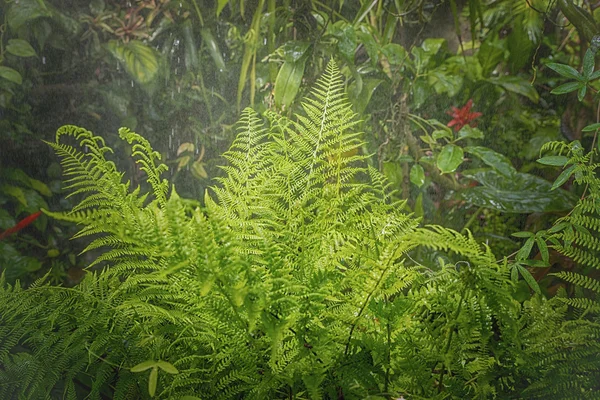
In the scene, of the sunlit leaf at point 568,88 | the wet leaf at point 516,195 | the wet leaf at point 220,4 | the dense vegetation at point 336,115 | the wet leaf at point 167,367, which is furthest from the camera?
the wet leaf at point 220,4

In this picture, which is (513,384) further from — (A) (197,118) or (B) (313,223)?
(A) (197,118)

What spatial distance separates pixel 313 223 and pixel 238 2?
77 centimetres

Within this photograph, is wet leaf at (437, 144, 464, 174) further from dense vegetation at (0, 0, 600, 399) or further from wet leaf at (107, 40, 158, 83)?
wet leaf at (107, 40, 158, 83)

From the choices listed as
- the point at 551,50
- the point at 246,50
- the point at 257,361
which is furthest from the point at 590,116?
the point at 257,361

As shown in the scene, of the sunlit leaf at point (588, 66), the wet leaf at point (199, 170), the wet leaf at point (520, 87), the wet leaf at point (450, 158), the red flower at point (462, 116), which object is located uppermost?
the sunlit leaf at point (588, 66)

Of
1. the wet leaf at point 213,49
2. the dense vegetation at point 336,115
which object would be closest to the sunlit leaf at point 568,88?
the dense vegetation at point 336,115

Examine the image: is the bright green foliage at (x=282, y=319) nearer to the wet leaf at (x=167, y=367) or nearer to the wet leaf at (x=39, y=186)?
the wet leaf at (x=167, y=367)

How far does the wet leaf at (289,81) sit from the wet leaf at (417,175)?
0.88 feet

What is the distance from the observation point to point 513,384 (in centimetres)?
58

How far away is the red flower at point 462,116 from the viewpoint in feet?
3.93

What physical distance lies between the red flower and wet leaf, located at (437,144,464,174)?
41mm

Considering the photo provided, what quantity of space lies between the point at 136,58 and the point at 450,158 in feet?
2.13

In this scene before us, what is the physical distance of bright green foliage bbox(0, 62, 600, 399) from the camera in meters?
0.48

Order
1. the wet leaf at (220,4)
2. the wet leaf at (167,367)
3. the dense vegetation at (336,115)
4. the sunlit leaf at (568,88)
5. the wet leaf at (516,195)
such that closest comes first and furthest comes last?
the wet leaf at (167,367) → the dense vegetation at (336,115) → the sunlit leaf at (568,88) → the wet leaf at (516,195) → the wet leaf at (220,4)
